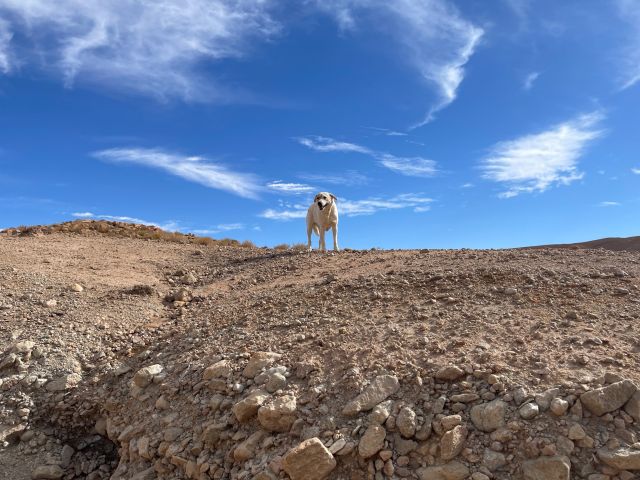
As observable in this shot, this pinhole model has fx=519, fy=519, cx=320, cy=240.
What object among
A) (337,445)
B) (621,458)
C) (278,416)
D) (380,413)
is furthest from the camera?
(278,416)

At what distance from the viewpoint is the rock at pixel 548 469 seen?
11.2 ft

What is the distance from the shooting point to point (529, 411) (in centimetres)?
379

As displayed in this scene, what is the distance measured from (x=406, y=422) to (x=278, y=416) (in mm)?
1098

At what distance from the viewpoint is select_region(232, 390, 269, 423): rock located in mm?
4551

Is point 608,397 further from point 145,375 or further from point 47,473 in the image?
point 47,473

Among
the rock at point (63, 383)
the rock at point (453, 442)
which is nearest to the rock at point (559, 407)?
the rock at point (453, 442)

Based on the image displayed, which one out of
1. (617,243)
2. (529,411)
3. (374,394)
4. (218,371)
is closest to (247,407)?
(218,371)

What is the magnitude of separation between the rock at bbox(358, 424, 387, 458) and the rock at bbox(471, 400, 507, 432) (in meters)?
0.70

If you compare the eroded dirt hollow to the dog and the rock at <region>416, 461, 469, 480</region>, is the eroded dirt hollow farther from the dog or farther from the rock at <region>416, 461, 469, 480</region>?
the dog

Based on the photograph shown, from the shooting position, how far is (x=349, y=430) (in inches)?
160

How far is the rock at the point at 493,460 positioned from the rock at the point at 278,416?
1.55 meters

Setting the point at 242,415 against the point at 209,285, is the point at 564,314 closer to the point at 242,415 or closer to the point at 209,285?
the point at 242,415

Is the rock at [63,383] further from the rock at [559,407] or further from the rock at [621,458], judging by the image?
the rock at [621,458]

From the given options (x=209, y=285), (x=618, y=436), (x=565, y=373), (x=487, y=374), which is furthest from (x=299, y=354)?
(x=209, y=285)
